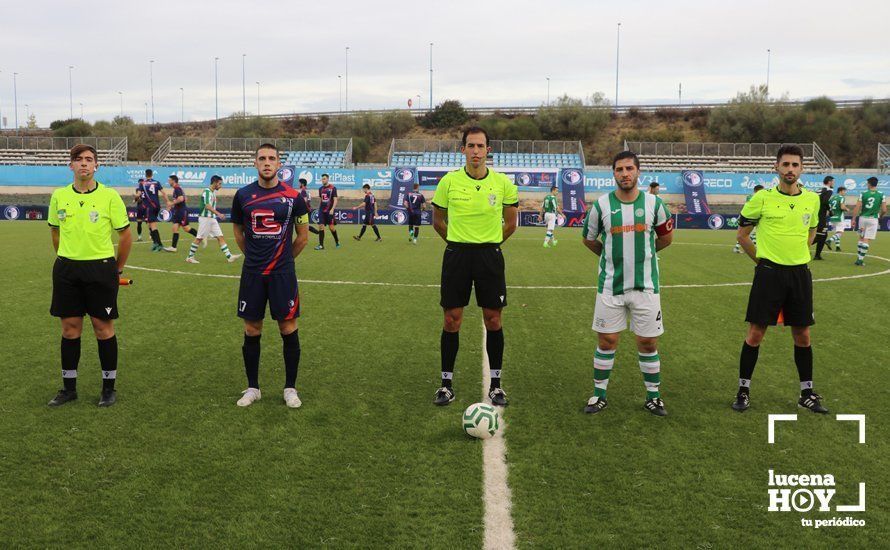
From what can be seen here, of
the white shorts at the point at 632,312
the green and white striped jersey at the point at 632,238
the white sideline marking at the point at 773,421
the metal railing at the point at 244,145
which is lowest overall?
the white sideline marking at the point at 773,421

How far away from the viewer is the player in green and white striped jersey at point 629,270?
18.4 ft

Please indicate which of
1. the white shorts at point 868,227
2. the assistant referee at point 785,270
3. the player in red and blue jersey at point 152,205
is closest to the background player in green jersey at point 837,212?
the white shorts at point 868,227

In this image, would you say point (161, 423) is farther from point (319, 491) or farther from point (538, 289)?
point (538, 289)

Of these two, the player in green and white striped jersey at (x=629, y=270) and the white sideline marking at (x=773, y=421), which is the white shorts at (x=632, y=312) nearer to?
the player in green and white striped jersey at (x=629, y=270)

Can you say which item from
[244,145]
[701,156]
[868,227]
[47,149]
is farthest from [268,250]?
[47,149]

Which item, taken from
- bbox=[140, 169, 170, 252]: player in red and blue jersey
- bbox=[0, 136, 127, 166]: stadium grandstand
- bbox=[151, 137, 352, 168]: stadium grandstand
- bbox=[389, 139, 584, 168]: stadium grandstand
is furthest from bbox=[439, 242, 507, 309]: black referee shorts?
bbox=[0, 136, 127, 166]: stadium grandstand

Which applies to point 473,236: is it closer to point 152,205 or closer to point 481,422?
point 481,422

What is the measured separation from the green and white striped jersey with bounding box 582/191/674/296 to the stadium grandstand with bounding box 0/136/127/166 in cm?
5106

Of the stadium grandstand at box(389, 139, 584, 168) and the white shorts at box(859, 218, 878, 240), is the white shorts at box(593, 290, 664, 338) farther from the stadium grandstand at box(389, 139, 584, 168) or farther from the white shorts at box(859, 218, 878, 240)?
the stadium grandstand at box(389, 139, 584, 168)

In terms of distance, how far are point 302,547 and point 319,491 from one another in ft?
2.12

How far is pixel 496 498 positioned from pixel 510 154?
46.1 m

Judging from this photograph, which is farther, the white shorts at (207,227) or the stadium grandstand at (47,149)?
the stadium grandstand at (47,149)

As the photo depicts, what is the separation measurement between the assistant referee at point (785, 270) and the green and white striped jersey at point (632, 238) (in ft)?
3.31


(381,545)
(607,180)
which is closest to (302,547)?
(381,545)
